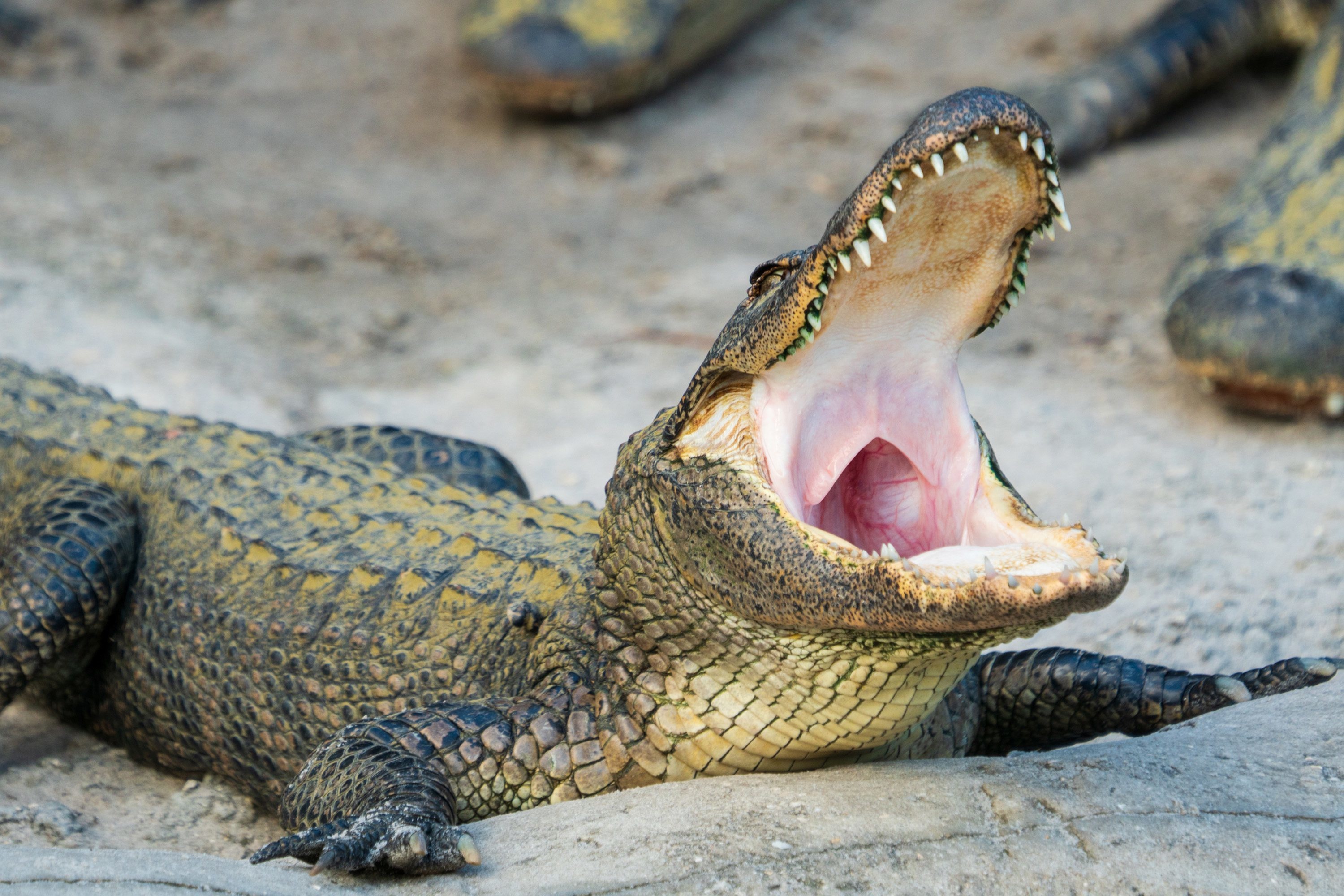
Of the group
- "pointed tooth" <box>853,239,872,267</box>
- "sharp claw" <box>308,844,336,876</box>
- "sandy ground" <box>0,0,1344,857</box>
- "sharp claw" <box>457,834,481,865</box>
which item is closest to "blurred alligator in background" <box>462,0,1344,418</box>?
"sandy ground" <box>0,0,1344,857</box>

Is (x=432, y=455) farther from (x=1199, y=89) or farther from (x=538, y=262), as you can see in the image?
(x=1199, y=89)

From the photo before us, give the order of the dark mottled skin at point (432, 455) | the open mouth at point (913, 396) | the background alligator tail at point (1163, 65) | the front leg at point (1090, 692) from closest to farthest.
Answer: the open mouth at point (913, 396) → the front leg at point (1090, 692) → the dark mottled skin at point (432, 455) → the background alligator tail at point (1163, 65)

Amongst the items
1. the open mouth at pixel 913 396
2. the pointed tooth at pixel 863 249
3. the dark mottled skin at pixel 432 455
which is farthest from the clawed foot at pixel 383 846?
the dark mottled skin at pixel 432 455

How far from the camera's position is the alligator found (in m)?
2.26

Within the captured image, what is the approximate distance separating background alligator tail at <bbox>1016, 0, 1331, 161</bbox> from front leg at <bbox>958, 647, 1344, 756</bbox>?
532 centimetres

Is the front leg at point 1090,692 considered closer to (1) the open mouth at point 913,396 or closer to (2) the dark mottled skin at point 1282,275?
(1) the open mouth at point 913,396

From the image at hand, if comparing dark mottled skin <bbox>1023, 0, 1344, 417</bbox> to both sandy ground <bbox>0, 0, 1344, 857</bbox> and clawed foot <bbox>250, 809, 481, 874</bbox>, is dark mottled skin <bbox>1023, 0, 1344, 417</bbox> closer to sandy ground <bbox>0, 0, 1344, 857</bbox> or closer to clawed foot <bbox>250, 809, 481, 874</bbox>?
sandy ground <bbox>0, 0, 1344, 857</bbox>

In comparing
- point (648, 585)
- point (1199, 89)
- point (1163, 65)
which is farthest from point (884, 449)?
point (1199, 89)

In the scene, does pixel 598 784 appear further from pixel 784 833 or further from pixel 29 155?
pixel 29 155

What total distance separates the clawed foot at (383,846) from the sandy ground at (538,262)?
35.5 inches

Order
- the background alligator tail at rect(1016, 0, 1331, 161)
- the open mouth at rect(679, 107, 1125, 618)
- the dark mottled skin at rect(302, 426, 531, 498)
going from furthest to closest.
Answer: the background alligator tail at rect(1016, 0, 1331, 161) → the dark mottled skin at rect(302, 426, 531, 498) → the open mouth at rect(679, 107, 1125, 618)

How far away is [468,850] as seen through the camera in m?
2.27

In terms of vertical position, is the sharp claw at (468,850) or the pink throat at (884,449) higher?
the pink throat at (884,449)

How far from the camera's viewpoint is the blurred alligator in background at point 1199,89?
525cm
